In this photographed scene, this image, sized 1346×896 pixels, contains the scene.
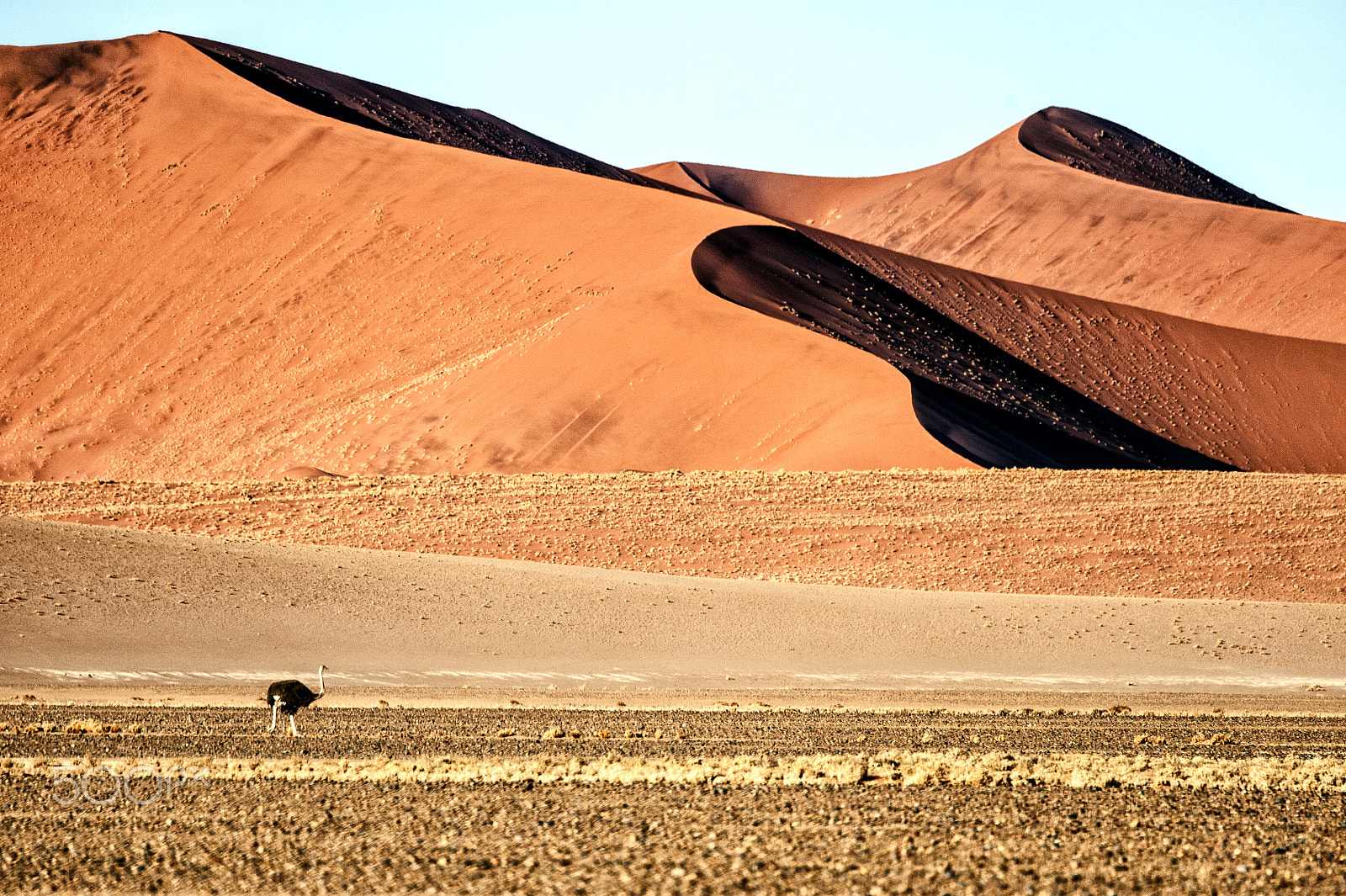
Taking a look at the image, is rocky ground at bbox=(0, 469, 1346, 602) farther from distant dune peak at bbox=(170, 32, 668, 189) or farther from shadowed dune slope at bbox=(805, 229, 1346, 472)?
distant dune peak at bbox=(170, 32, 668, 189)

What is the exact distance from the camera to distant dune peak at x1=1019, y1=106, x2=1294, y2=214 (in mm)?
91250

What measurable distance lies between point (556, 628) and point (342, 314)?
77.3ft

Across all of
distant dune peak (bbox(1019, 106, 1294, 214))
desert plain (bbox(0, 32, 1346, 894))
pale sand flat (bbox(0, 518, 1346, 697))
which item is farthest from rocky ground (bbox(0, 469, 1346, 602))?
distant dune peak (bbox(1019, 106, 1294, 214))

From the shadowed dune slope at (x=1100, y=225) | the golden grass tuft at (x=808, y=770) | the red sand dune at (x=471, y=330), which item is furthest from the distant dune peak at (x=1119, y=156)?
the golden grass tuft at (x=808, y=770)

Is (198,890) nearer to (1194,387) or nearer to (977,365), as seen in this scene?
(977,365)

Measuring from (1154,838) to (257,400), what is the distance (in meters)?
31.2

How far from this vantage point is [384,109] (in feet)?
203

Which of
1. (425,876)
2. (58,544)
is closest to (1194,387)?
(58,544)

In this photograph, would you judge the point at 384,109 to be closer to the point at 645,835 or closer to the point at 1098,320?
the point at 1098,320

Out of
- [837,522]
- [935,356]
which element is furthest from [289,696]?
[935,356]

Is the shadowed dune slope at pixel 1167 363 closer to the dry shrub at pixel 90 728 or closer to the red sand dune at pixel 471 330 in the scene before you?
the red sand dune at pixel 471 330

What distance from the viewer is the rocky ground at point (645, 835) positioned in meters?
4.84

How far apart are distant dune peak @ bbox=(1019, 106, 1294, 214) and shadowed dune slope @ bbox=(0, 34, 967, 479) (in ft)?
189

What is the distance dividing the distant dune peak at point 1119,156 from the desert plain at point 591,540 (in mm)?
49095
